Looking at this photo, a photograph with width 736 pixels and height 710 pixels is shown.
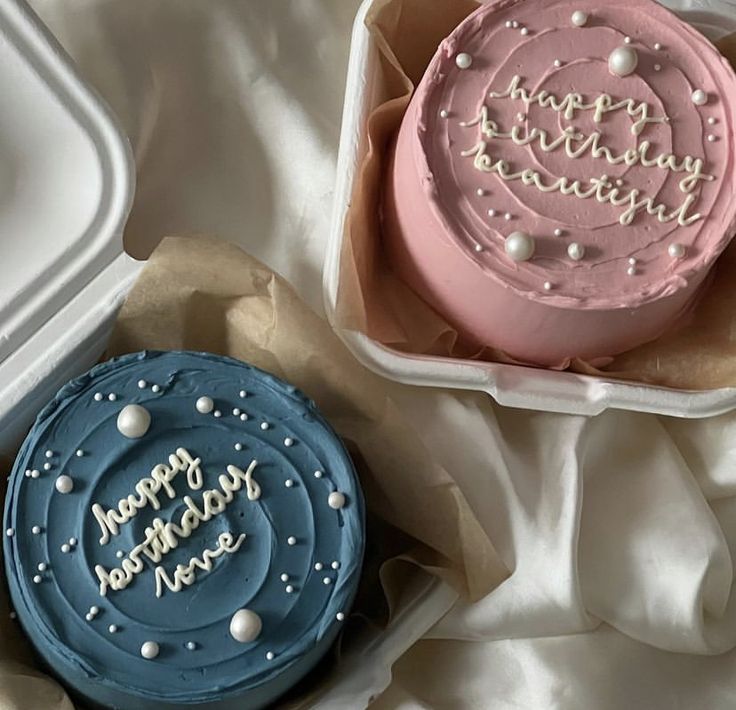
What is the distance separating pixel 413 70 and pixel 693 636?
19.0 inches

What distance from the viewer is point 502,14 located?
794 millimetres

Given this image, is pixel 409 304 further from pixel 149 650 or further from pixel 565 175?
pixel 149 650

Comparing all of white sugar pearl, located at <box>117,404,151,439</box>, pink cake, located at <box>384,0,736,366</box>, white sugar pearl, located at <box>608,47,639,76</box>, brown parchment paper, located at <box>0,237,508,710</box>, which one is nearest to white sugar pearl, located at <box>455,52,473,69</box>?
pink cake, located at <box>384,0,736,366</box>

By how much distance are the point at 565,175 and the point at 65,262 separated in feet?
1.19

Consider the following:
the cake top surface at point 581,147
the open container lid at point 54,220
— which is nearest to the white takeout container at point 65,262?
the open container lid at point 54,220

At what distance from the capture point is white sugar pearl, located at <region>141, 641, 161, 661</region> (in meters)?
0.65

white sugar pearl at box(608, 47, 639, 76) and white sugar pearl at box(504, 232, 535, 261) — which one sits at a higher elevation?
white sugar pearl at box(608, 47, 639, 76)

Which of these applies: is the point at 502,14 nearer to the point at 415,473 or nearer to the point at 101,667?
the point at 415,473

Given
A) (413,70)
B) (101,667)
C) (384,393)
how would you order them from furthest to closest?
1. (413,70)
2. (384,393)
3. (101,667)

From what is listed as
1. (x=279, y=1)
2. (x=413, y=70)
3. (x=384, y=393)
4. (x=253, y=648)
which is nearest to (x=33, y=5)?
(x=279, y=1)

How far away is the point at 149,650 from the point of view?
2.13 ft

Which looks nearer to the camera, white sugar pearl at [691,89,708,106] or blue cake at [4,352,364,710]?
blue cake at [4,352,364,710]

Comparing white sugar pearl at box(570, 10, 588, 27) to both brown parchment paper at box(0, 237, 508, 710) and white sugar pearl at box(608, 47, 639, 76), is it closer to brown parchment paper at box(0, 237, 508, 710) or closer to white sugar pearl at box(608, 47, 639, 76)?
white sugar pearl at box(608, 47, 639, 76)

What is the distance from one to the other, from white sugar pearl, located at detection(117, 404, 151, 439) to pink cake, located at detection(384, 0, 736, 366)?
0.77 feet
